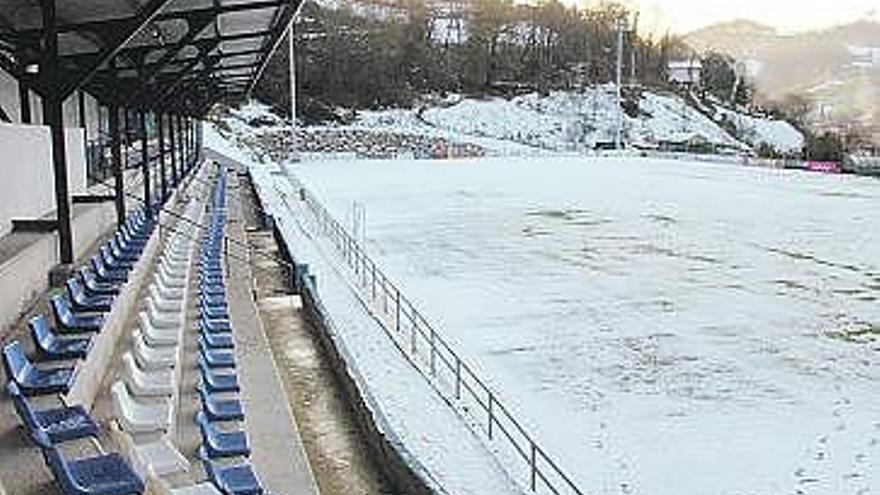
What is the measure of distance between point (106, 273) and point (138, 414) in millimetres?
5344

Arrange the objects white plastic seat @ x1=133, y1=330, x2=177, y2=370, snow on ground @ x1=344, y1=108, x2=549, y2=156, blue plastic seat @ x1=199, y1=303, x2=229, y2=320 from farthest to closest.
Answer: snow on ground @ x1=344, y1=108, x2=549, y2=156
blue plastic seat @ x1=199, y1=303, x2=229, y2=320
white plastic seat @ x1=133, y1=330, x2=177, y2=370

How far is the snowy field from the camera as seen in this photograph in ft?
31.1

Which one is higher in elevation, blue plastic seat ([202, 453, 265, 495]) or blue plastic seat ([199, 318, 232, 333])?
blue plastic seat ([199, 318, 232, 333])

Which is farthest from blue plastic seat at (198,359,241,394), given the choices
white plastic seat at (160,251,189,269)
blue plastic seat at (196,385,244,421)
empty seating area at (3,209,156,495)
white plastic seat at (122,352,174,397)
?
white plastic seat at (160,251,189,269)

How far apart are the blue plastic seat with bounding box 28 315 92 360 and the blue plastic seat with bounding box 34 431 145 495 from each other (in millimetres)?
2441

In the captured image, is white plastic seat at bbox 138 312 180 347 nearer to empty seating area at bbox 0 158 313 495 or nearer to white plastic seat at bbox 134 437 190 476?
empty seating area at bbox 0 158 313 495

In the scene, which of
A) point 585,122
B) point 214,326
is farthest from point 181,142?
point 585,122

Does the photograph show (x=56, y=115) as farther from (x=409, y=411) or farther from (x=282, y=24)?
(x=282, y=24)

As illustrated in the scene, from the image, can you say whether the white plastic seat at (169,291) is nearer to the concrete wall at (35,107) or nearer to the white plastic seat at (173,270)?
the white plastic seat at (173,270)

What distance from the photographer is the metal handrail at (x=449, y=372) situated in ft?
28.3

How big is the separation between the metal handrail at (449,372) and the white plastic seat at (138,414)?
293 cm

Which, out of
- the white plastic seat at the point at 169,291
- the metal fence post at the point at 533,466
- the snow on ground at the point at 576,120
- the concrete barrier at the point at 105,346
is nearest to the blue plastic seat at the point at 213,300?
the white plastic seat at the point at 169,291

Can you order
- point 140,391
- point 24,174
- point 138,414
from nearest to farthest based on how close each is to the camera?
point 138,414 → point 140,391 → point 24,174

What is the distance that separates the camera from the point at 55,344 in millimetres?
8367
